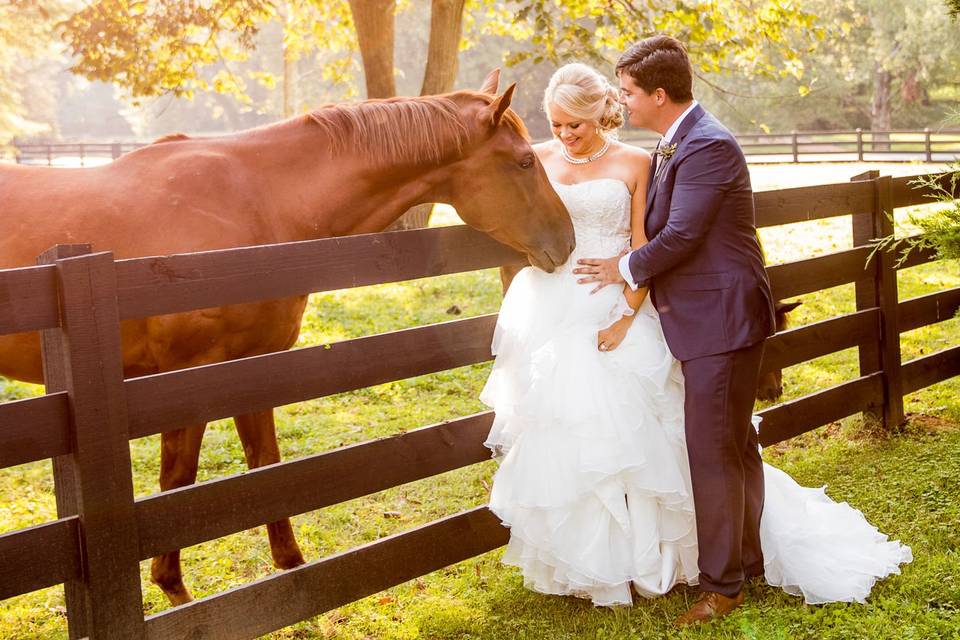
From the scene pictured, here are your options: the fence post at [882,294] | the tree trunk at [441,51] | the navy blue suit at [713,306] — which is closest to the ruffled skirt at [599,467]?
the navy blue suit at [713,306]

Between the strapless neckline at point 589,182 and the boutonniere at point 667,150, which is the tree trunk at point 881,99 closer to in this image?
the strapless neckline at point 589,182

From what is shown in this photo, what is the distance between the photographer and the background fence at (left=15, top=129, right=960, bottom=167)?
→ 94.6ft

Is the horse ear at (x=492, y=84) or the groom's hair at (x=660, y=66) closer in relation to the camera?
the groom's hair at (x=660, y=66)

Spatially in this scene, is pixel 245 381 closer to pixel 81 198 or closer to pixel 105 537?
pixel 105 537

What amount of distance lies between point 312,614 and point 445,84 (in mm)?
9107

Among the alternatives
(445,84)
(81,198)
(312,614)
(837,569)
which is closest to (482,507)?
(312,614)

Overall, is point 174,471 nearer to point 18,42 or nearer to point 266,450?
point 266,450

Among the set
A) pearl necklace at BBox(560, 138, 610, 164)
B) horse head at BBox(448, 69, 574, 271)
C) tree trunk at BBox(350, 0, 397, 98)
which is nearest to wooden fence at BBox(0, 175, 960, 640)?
horse head at BBox(448, 69, 574, 271)

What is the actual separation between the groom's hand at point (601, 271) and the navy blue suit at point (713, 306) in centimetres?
16

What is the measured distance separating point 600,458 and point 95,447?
1809mm

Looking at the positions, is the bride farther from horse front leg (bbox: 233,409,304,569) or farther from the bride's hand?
horse front leg (bbox: 233,409,304,569)

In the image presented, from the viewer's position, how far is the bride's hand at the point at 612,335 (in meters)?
3.61

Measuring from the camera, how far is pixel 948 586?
369cm

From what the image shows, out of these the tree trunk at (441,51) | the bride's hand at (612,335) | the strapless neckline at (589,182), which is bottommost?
the bride's hand at (612,335)
